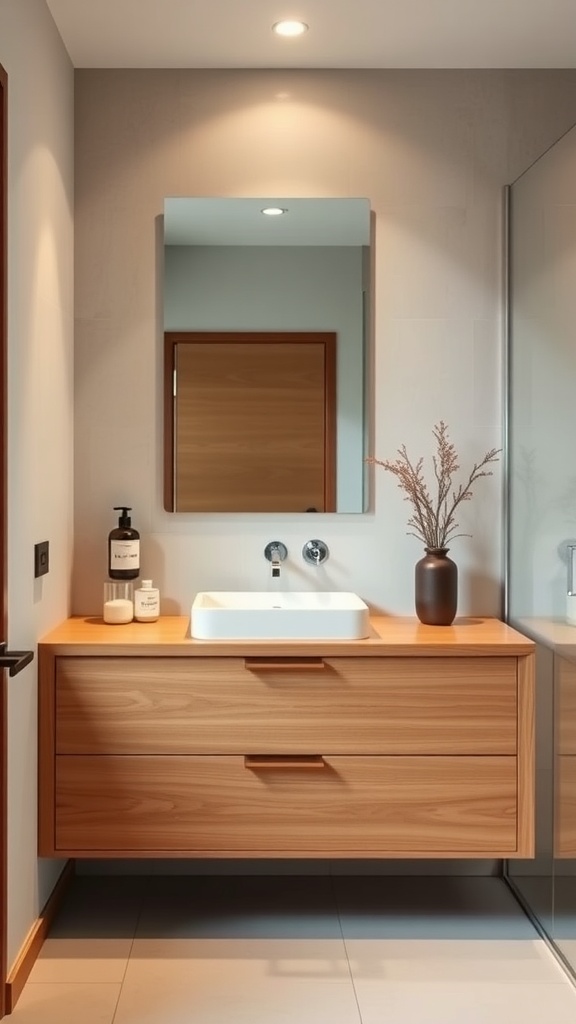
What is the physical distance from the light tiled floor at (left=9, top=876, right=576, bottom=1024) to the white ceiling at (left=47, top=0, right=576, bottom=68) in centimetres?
244

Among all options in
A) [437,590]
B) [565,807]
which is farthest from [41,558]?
[565,807]

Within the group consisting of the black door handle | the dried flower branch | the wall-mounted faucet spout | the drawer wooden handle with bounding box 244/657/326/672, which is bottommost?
the drawer wooden handle with bounding box 244/657/326/672

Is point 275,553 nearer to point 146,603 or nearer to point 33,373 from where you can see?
point 146,603

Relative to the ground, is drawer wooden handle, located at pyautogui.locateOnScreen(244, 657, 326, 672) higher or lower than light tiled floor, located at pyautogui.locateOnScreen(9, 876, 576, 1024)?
higher

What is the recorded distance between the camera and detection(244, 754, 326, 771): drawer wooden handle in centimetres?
249

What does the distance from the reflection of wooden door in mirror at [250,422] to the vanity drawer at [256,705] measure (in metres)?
0.63

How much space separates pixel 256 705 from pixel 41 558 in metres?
0.67

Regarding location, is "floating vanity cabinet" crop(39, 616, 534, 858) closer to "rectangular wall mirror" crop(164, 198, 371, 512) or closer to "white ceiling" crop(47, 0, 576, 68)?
"rectangular wall mirror" crop(164, 198, 371, 512)

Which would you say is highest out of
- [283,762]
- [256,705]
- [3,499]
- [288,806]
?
[3,499]

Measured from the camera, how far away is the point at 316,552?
298cm

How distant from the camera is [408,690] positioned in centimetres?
251

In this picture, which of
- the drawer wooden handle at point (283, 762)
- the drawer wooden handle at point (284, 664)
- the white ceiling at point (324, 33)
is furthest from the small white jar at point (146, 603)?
the white ceiling at point (324, 33)

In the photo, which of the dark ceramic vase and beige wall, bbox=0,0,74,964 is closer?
beige wall, bbox=0,0,74,964

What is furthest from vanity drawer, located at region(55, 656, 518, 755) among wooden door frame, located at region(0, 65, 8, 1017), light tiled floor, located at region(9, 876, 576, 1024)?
light tiled floor, located at region(9, 876, 576, 1024)
